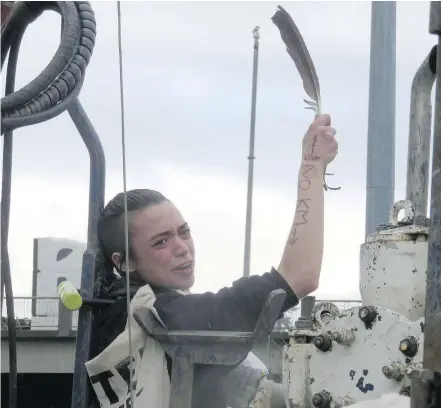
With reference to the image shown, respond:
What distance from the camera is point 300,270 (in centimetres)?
241

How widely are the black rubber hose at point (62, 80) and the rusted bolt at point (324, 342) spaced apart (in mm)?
954

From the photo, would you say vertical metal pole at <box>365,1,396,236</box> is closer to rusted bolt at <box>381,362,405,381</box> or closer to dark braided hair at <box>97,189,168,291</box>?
dark braided hair at <box>97,189,168,291</box>

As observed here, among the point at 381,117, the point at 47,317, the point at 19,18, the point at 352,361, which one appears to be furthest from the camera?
the point at 47,317

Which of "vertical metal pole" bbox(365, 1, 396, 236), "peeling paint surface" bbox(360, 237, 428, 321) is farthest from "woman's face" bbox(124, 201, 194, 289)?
"vertical metal pole" bbox(365, 1, 396, 236)

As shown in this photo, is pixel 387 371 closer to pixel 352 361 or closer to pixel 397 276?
pixel 352 361

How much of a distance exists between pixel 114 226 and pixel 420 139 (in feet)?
2.94

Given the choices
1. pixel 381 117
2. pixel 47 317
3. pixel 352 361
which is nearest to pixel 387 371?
pixel 352 361

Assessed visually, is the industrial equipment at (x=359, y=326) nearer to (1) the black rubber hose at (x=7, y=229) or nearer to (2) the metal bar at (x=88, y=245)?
(2) the metal bar at (x=88, y=245)

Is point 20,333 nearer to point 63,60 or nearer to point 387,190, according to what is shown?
point 387,190

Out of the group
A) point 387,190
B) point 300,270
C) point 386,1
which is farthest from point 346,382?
point 386,1

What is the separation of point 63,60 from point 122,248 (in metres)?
0.54

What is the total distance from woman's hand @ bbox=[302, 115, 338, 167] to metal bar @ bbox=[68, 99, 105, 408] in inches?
26.6

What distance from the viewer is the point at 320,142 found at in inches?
95.0

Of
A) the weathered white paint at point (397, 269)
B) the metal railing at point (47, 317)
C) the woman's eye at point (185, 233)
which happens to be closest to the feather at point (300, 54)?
the weathered white paint at point (397, 269)
